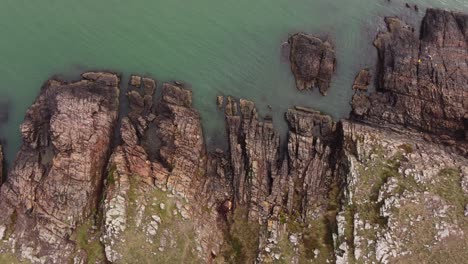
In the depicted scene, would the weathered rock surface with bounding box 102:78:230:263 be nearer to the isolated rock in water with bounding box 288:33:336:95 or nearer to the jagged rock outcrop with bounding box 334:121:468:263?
the jagged rock outcrop with bounding box 334:121:468:263

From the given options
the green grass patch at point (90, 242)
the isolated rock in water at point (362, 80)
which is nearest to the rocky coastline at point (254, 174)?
the green grass patch at point (90, 242)

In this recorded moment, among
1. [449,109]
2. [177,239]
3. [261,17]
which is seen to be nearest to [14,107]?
[177,239]

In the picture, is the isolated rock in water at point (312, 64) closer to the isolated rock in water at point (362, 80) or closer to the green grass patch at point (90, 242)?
the isolated rock in water at point (362, 80)

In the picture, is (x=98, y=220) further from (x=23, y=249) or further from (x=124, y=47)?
(x=124, y=47)

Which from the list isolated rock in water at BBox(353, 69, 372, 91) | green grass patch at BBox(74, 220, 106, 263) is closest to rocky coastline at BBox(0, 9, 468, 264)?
green grass patch at BBox(74, 220, 106, 263)

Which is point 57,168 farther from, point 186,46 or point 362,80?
point 362,80

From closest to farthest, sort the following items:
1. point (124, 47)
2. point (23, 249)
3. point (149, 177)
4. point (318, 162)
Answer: point (23, 249)
point (149, 177)
point (318, 162)
point (124, 47)
